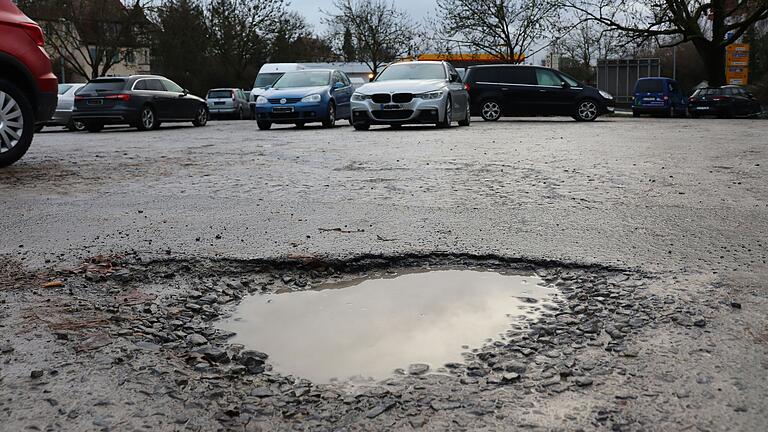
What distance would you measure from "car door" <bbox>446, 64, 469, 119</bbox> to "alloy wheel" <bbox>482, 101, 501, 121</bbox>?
443cm

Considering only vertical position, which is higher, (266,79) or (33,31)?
(266,79)

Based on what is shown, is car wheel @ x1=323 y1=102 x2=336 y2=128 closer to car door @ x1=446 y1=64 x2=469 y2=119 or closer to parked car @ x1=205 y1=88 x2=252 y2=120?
car door @ x1=446 y1=64 x2=469 y2=119

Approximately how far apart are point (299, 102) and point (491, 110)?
6.56m

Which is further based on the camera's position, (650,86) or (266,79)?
(266,79)

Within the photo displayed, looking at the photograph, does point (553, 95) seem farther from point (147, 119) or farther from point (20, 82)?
point (20, 82)

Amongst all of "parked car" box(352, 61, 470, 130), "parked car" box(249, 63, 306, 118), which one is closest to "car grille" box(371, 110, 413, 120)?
"parked car" box(352, 61, 470, 130)

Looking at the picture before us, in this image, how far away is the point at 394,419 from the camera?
2.22 metres

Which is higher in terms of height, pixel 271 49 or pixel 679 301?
pixel 271 49

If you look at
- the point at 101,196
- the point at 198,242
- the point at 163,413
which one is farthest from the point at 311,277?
the point at 101,196

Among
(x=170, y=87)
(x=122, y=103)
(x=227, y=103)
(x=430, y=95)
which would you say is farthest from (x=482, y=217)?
(x=227, y=103)

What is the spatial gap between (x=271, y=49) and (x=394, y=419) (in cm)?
5590

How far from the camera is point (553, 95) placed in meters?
22.7

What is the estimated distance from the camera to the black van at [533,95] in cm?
2266

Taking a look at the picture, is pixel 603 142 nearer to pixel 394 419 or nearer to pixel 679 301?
pixel 679 301
